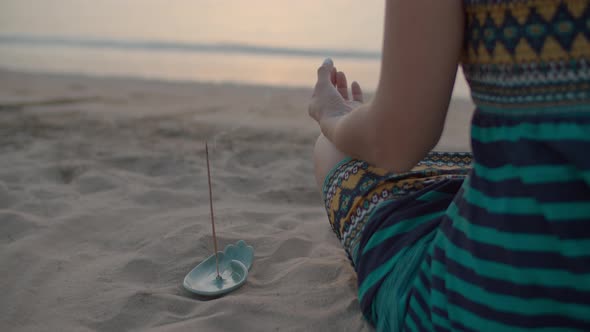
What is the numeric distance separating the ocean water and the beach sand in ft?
11.5

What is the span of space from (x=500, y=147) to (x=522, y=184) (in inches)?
2.7

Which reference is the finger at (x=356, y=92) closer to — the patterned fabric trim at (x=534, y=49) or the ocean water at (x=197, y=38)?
the patterned fabric trim at (x=534, y=49)

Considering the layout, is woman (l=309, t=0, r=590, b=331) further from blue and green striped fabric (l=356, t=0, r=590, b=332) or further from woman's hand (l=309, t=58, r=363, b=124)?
woman's hand (l=309, t=58, r=363, b=124)

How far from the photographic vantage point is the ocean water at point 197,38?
8.09m

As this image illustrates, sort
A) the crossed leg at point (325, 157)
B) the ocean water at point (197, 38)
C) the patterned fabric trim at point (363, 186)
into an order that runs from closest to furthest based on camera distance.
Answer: the patterned fabric trim at point (363, 186) → the crossed leg at point (325, 157) → the ocean water at point (197, 38)

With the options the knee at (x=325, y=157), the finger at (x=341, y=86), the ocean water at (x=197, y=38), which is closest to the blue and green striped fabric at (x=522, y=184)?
the knee at (x=325, y=157)

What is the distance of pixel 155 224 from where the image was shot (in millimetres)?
2100

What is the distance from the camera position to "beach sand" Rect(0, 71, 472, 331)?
1516 mm

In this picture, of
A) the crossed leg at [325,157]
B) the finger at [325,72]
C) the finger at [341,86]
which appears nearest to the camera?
the crossed leg at [325,157]

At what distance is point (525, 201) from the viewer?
887mm

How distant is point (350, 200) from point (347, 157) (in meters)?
0.14

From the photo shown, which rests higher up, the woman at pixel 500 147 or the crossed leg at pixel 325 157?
the woman at pixel 500 147

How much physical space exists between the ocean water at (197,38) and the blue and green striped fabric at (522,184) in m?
5.39

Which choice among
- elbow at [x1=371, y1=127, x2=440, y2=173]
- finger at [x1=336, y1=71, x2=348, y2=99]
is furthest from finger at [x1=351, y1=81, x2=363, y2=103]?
elbow at [x1=371, y1=127, x2=440, y2=173]
